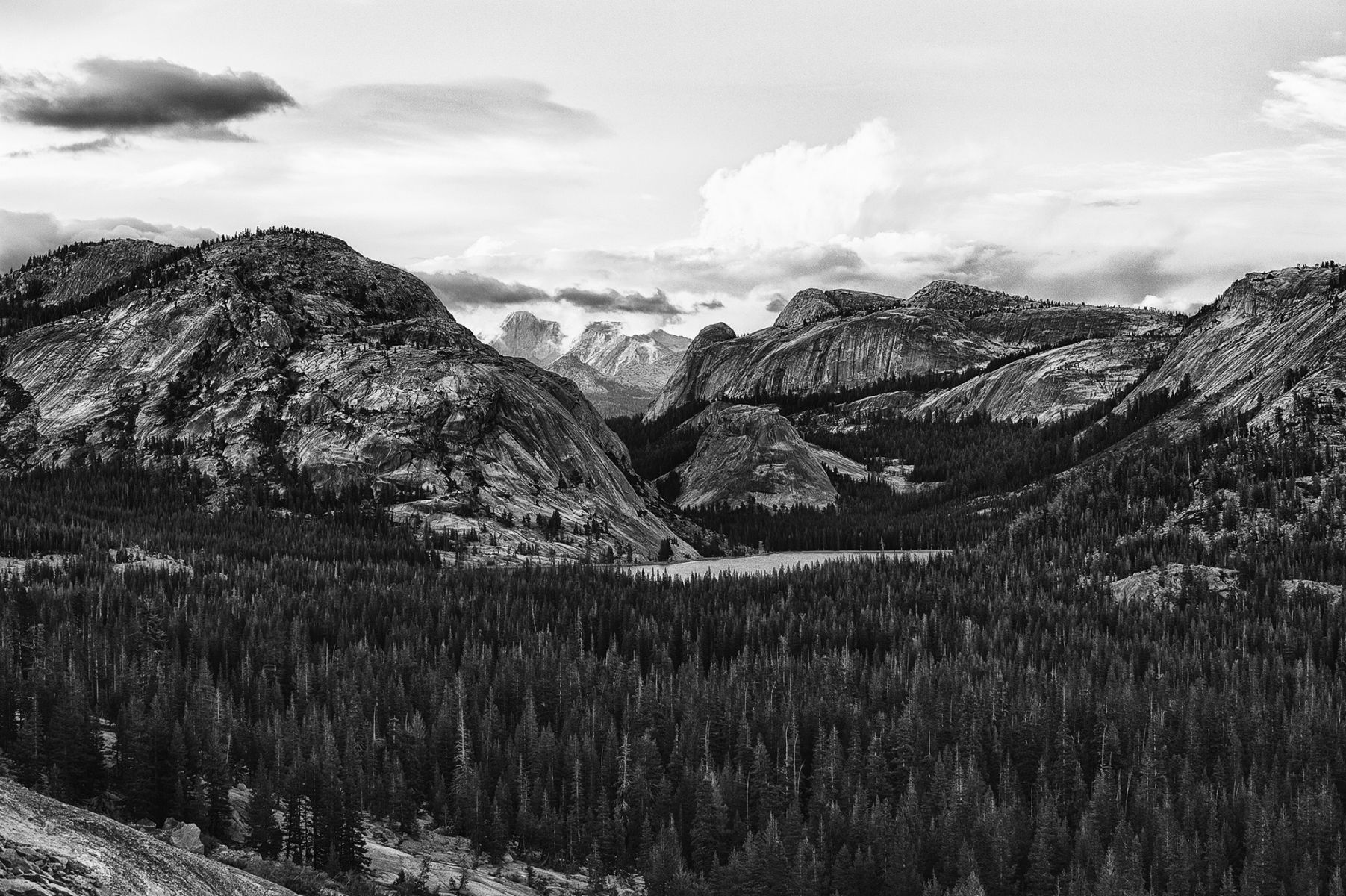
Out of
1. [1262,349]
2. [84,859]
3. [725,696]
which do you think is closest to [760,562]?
[1262,349]

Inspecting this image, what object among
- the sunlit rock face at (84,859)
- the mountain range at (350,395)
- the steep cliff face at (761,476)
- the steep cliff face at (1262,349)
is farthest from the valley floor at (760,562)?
the sunlit rock face at (84,859)

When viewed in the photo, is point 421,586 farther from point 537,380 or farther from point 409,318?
point 409,318

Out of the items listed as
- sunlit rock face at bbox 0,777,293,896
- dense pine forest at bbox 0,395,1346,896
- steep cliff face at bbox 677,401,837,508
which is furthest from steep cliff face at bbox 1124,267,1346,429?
sunlit rock face at bbox 0,777,293,896

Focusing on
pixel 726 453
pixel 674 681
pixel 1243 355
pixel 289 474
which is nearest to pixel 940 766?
pixel 674 681

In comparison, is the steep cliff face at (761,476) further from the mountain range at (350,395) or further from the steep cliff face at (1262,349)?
the steep cliff face at (1262,349)

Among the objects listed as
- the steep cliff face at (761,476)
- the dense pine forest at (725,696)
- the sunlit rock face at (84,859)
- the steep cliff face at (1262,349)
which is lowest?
the dense pine forest at (725,696)

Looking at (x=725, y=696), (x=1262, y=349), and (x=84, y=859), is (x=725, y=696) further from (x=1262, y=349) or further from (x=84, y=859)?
(x=1262, y=349)
